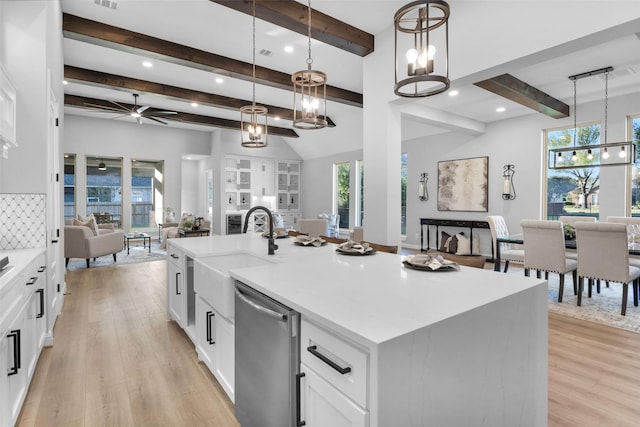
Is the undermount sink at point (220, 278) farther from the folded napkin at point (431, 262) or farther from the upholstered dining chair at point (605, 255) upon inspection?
the upholstered dining chair at point (605, 255)

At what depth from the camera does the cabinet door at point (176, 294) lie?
281 centimetres

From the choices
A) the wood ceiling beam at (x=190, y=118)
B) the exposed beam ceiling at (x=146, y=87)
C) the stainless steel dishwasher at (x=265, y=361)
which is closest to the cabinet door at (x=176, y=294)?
the stainless steel dishwasher at (x=265, y=361)

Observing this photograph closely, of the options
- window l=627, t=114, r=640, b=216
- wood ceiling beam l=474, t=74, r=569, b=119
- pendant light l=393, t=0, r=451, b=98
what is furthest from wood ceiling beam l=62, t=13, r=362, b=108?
window l=627, t=114, r=640, b=216

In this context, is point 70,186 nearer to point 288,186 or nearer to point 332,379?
point 288,186

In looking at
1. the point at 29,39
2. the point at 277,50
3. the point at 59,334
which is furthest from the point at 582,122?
the point at 59,334

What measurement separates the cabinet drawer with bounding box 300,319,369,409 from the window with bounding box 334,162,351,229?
866cm

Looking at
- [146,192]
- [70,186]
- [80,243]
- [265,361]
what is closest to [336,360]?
[265,361]

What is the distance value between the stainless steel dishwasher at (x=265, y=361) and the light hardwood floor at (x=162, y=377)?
48 cm

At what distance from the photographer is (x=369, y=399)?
0.88m

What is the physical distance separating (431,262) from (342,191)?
8243mm

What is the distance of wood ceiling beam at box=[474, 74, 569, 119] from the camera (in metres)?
4.54

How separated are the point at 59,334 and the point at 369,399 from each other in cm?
331

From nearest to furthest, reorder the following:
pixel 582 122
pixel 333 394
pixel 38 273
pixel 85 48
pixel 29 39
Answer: pixel 333 394 < pixel 38 273 < pixel 29 39 < pixel 85 48 < pixel 582 122

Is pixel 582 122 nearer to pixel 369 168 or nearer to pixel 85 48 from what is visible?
pixel 369 168
